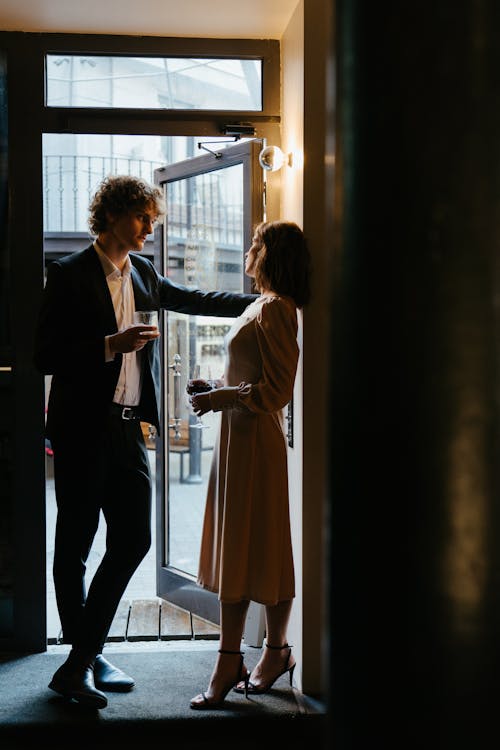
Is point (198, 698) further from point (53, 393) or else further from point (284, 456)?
point (53, 393)

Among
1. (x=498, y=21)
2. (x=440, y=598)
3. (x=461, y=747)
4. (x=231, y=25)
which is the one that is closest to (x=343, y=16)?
(x=498, y=21)

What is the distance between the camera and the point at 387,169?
78 cm

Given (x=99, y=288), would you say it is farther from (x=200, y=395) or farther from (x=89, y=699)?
(x=89, y=699)

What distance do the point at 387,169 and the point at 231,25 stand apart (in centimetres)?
290

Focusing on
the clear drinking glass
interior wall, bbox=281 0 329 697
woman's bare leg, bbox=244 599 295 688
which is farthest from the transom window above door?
woman's bare leg, bbox=244 599 295 688

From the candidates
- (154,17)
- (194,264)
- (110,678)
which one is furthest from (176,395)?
(154,17)

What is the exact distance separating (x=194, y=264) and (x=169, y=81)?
0.81m

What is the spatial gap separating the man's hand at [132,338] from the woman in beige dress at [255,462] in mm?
267

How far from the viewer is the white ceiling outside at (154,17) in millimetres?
3182

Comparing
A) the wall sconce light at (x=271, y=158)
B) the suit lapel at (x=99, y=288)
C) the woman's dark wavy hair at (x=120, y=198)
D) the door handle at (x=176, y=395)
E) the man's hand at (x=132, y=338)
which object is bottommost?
the door handle at (x=176, y=395)

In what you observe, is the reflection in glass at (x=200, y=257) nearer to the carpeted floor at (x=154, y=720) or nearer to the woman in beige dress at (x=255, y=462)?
the woman in beige dress at (x=255, y=462)

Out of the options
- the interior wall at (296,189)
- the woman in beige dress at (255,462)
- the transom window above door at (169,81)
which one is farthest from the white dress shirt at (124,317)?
the transom window above door at (169,81)

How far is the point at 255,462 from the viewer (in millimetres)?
2900

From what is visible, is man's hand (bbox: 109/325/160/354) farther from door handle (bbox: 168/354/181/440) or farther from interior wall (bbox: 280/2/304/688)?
door handle (bbox: 168/354/181/440)
